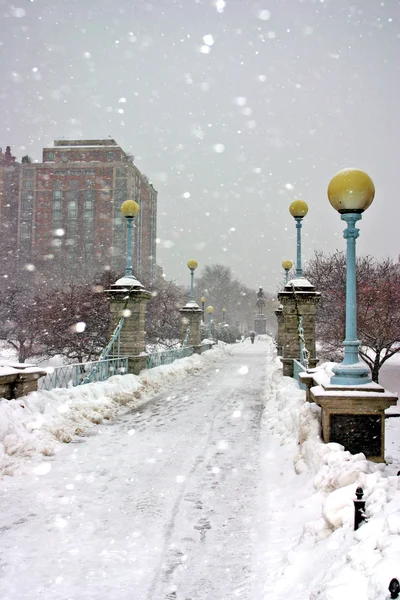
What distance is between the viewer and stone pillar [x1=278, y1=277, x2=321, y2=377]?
13.9m

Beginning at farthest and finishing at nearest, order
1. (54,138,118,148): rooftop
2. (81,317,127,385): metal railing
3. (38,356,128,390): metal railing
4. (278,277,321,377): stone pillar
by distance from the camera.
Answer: (54,138,118,148): rooftop, (278,277,321,377): stone pillar, (81,317,127,385): metal railing, (38,356,128,390): metal railing

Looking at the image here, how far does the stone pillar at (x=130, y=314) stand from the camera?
14.3m

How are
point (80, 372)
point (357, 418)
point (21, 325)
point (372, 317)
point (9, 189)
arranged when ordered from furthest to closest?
1. point (9, 189)
2. point (21, 325)
3. point (372, 317)
4. point (80, 372)
5. point (357, 418)

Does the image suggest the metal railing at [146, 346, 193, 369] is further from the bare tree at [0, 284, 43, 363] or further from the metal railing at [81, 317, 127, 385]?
the bare tree at [0, 284, 43, 363]

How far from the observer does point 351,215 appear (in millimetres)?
6207

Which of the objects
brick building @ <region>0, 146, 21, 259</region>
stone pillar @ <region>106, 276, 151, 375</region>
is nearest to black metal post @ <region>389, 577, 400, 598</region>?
stone pillar @ <region>106, 276, 151, 375</region>

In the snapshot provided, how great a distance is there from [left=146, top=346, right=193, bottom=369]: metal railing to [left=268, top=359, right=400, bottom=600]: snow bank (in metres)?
11.0

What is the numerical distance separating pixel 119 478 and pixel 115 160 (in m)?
90.2

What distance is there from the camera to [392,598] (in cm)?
235

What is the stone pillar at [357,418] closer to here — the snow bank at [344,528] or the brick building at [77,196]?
the snow bank at [344,528]

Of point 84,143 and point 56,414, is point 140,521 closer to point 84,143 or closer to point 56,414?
point 56,414

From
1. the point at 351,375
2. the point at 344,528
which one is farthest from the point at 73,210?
the point at 344,528

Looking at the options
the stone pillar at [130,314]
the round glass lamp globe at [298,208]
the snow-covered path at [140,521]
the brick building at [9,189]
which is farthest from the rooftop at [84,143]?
the snow-covered path at [140,521]

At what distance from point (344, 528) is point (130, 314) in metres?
11.2
